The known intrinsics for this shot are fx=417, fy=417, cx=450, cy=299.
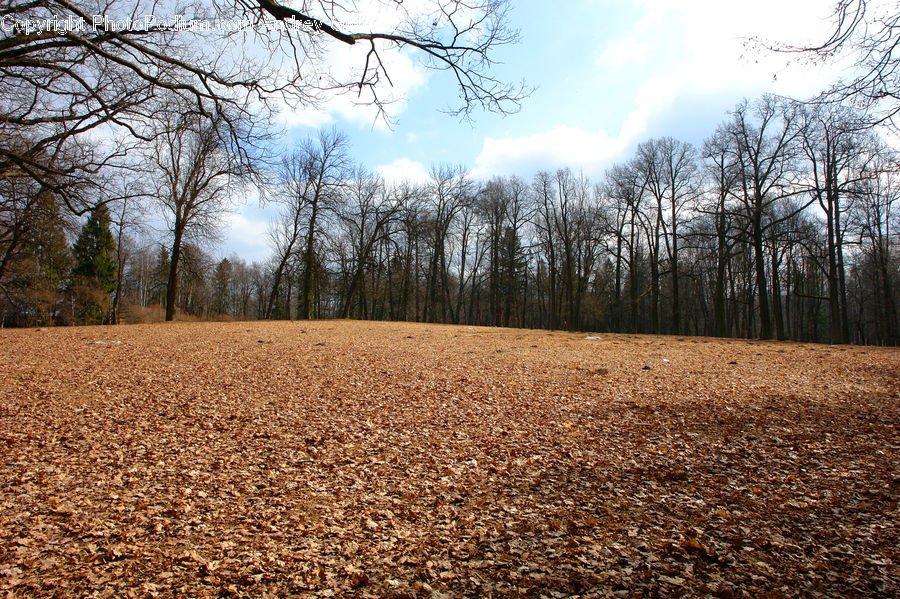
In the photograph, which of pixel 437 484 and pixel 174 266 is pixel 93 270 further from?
pixel 437 484

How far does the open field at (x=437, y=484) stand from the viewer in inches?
101

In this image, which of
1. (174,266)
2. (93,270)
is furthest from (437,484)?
(93,270)

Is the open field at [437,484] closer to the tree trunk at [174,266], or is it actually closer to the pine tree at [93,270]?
the tree trunk at [174,266]

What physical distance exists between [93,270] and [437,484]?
37771 mm

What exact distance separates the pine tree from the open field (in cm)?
2551

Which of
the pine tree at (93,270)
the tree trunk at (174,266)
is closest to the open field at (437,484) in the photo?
the tree trunk at (174,266)

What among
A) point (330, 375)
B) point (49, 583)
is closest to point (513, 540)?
point (49, 583)

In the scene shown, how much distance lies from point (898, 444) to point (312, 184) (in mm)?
26023

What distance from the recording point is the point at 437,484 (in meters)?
3.92

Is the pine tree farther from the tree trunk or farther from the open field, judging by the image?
the open field

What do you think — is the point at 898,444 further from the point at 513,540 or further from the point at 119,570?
the point at 119,570

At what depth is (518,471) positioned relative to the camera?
418cm

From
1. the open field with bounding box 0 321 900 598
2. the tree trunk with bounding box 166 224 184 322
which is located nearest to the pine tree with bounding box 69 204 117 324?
the tree trunk with bounding box 166 224 184 322

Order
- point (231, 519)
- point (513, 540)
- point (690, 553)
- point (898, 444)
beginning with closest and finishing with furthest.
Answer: point (690, 553) → point (513, 540) → point (231, 519) → point (898, 444)
